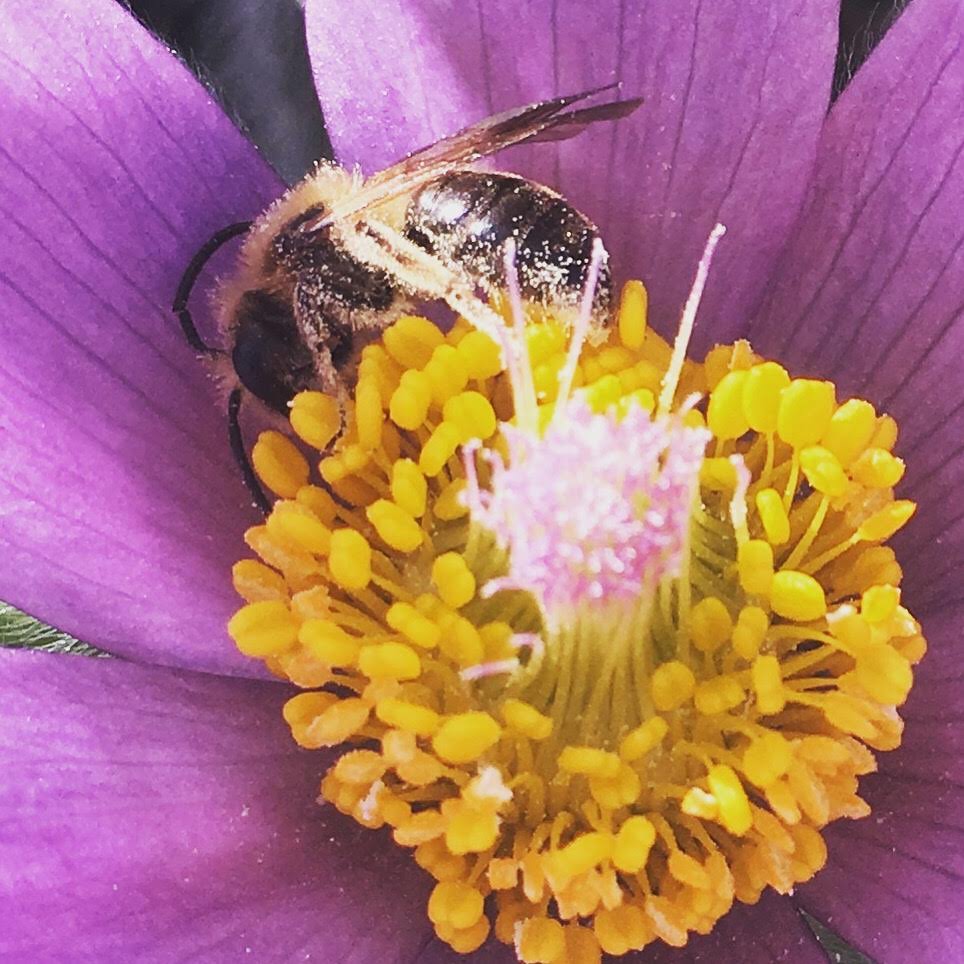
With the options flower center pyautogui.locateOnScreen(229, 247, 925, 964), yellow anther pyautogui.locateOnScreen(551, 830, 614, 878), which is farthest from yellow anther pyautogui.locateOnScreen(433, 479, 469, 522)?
yellow anther pyautogui.locateOnScreen(551, 830, 614, 878)

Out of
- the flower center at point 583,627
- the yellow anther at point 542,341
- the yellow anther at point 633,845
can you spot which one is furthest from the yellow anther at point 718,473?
the yellow anther at point 633,845

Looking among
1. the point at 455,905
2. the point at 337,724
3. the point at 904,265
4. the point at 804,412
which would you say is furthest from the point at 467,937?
the point at 904,265

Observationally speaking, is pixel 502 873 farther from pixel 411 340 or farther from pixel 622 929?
pixel 411 340

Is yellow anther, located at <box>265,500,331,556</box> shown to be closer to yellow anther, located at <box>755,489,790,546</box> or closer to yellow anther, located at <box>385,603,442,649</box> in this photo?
yellow anther, located at <box>385,603,442,649</box>

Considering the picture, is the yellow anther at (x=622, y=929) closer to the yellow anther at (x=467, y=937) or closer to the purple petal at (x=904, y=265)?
the yellow anther at (x=467, y=937)

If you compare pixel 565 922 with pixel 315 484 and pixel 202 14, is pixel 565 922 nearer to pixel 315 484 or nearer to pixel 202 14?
pixel 315 484

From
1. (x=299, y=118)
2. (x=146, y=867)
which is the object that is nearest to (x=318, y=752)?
(x=146, y=867)

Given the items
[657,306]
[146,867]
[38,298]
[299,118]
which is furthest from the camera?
[299,118]
